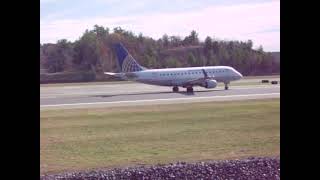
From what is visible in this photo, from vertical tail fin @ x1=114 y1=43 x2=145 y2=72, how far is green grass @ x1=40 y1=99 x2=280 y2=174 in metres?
19.7

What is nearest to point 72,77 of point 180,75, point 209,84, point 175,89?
point 180,75

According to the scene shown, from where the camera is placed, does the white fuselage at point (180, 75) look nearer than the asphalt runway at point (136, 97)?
No

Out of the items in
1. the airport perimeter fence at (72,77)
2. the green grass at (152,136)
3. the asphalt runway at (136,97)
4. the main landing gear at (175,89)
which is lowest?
the green grass at (152,136)

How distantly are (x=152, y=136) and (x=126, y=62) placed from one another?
26315mm

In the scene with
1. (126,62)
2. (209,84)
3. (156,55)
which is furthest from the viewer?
(156,55)

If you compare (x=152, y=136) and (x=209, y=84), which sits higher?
(x=209, y=84)

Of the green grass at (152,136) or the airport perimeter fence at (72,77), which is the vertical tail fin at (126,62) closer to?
the airport perimeter fence at (72,77)

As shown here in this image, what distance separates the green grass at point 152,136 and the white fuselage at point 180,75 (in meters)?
16.9

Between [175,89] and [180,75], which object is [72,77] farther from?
[175,89]

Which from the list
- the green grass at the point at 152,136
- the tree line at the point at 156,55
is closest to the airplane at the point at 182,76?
the tree line at the point at 156,55

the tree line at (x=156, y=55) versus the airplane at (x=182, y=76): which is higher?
the tree line at (x=156, y=55)

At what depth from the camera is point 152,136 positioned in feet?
35.5

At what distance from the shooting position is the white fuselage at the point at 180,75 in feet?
110

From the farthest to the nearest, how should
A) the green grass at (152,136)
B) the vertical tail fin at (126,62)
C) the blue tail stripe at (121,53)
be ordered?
the blue tail stripe at (121,53) → the vertical tail fin at (126,62) → the green grass at (152,136)
